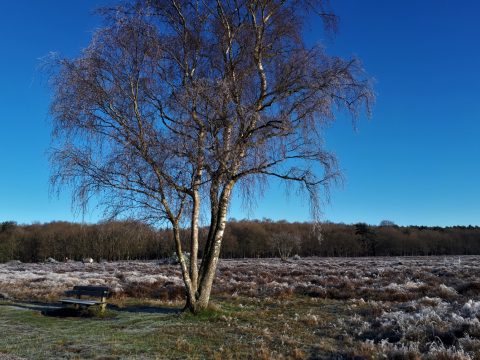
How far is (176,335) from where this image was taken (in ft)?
31.6

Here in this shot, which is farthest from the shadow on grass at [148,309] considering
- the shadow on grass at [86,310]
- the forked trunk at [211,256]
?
the forked trunk at [211,256]

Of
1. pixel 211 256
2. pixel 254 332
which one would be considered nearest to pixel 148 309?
pixel 211 256

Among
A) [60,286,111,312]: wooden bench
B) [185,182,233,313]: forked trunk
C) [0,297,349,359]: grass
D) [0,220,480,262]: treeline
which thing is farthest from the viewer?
[0,220,480,262]: treeline

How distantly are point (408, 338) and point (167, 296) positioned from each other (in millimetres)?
12564

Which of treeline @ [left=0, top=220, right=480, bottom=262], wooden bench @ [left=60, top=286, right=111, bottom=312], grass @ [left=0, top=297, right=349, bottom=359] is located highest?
treeline @ [left=0, top=220, right=480, bottom=262]

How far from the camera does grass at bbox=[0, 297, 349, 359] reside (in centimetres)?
807

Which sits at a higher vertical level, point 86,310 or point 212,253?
point 212,253

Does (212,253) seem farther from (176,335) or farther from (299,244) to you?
(299,244)

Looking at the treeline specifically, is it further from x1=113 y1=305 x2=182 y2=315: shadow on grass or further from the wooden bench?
the wooden bench

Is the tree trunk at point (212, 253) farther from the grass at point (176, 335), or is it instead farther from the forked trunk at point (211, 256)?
the grass at point (176, 335)

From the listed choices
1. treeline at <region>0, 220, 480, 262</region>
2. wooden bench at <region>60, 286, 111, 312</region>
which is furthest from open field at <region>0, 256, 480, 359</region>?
treeline at <region>0, 220, 480, 262</region>

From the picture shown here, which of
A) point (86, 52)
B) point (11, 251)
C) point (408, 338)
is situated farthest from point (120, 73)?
point (11, 251)

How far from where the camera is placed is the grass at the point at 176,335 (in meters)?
8.07

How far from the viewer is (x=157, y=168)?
11.5 metres
